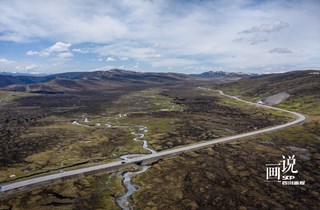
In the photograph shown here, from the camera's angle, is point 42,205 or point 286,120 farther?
point 286,120

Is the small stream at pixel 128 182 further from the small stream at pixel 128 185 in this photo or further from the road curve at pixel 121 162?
the road curve at pixel 121 162

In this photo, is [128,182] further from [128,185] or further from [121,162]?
[121,162]

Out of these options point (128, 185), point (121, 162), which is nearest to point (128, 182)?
point (128, 185)

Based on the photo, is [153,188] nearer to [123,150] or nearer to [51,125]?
[123,150]

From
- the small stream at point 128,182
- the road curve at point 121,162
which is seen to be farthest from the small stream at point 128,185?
the road curve at point 121,162

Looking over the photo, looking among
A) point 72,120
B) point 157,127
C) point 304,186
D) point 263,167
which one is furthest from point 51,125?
point 304,186

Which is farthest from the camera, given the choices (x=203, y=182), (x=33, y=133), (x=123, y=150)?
(x=33, y=133)

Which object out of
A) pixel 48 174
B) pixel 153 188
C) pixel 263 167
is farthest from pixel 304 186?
pixel 48 174

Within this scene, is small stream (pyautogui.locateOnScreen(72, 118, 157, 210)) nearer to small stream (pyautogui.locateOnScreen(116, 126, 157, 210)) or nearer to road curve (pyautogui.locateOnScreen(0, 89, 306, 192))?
small stream (pyautogui.locateOnScreen(116, 126, 157, 210))

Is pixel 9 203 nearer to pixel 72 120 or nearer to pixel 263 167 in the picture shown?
pixel 263 167

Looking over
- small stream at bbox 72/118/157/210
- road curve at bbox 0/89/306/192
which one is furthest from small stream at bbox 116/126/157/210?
road curve at bbox 0/89/306/192

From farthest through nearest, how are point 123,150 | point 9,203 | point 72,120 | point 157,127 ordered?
point 72,120 → point 157,127 → point 123,150 → point 9,203
